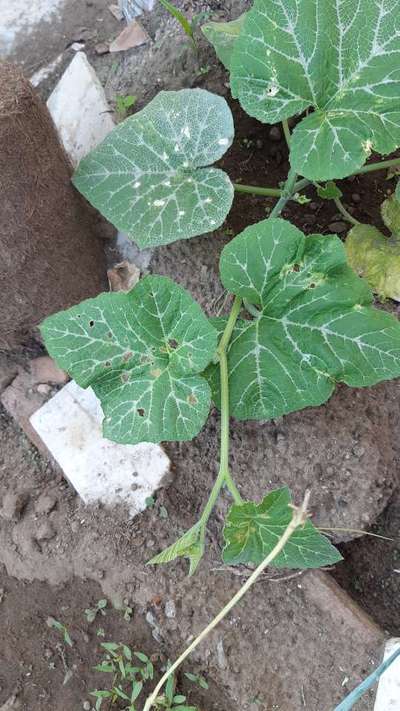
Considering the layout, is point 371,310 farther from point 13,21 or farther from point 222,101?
point 13,21

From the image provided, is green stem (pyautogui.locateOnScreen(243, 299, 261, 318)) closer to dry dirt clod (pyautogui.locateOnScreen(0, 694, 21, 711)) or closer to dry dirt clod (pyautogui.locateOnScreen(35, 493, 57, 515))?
dry dirt clod (pyautogui.locateOnScreen(35, 493, 57, 515))

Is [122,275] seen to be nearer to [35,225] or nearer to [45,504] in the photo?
[35,225]

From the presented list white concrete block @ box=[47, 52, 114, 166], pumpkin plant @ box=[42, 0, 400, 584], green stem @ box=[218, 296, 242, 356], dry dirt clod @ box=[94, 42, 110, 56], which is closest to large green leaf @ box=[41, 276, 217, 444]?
pumpkin plant @ box=[42, 0, 400, 584]

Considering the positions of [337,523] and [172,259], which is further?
[172,259]

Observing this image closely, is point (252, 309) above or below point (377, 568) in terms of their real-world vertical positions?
above

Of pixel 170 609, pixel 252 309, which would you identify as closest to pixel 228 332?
pixel 252 309

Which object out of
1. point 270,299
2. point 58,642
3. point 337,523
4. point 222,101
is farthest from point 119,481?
point 222,101

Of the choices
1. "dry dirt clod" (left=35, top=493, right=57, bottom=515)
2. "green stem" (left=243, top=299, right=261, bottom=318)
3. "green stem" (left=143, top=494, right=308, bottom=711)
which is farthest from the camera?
"dry dirt clod" (left=35, top=493, right=57, bottom=515)
